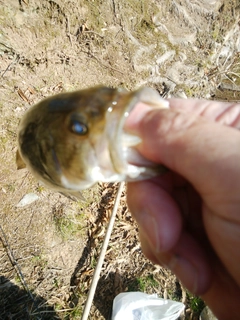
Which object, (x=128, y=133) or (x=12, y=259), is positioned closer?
(x=128, y=133)

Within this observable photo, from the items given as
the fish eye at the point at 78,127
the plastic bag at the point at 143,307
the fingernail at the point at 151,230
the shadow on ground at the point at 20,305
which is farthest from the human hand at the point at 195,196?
the shadow on ground at the point at 20,305

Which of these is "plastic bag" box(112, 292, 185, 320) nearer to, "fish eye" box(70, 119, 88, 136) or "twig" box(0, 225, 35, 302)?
"twig" box(0, 225, 35, 302)

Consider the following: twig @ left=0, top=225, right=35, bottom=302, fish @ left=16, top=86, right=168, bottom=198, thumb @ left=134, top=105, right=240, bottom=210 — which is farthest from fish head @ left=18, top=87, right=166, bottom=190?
twig @ left=0, top=225, right=35, bottom=302

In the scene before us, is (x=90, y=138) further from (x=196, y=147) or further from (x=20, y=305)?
(x=20, y=305)

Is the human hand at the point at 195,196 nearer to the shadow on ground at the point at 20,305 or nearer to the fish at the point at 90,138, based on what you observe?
the fish at the point at 90,138

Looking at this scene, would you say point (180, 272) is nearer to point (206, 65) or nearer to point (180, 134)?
point (180, 134)

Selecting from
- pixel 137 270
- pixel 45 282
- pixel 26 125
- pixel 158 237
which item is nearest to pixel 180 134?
pixel 158 237

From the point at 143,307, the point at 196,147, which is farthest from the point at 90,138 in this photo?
the point at 143,307
